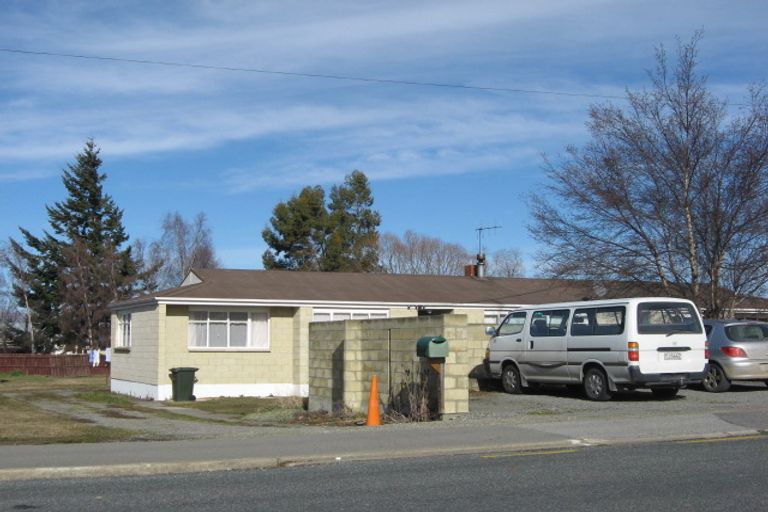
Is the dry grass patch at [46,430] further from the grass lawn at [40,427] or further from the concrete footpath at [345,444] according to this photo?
the concrete footpath at [345,444]

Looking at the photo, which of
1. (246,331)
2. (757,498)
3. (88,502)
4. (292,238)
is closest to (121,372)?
(246,331)

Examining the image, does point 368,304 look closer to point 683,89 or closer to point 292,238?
point 683,89

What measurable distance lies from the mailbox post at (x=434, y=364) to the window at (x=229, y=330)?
11104 mm

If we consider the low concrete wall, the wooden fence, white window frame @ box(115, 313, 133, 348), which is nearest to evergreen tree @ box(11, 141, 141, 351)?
the wooden fence

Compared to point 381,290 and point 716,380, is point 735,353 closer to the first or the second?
point 716,380

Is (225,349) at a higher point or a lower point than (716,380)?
higher

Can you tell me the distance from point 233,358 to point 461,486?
17565mm

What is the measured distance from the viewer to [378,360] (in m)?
17.6

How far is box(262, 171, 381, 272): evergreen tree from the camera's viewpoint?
2186 inches

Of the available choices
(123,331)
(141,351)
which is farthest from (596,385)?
(123,331)

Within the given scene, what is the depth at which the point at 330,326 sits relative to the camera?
1920 centimetres

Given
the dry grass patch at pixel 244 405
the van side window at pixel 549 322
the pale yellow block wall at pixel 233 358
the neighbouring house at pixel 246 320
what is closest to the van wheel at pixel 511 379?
the van side window at pixel 549 322

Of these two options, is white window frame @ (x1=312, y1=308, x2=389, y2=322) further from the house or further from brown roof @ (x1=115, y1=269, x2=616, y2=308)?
brown roof @ (x1=115, y1=269, x2=616, y2=308)

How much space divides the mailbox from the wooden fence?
32.9 m
